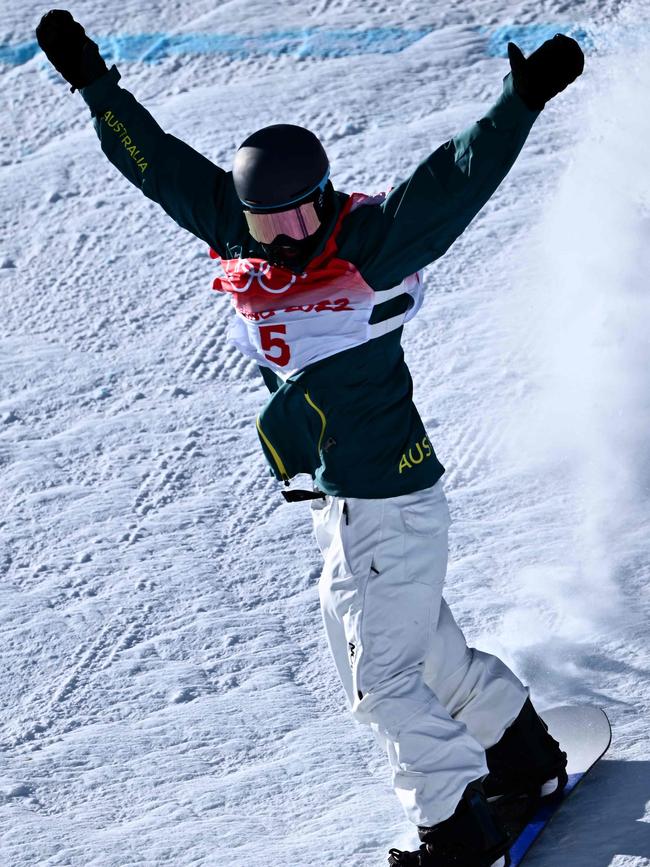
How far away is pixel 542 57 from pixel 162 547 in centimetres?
222

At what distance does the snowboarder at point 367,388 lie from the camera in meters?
2.72

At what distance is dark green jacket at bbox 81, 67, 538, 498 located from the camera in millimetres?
2619

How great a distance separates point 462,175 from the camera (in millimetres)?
2609

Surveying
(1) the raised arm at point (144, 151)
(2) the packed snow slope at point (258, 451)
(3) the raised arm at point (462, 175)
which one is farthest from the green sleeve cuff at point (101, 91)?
(2) the packed snow slope at point (258, 451)

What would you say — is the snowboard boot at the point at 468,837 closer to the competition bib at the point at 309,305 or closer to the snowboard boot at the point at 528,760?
the snowboard boot at the point at 528,760

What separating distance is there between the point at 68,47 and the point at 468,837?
1.85 m

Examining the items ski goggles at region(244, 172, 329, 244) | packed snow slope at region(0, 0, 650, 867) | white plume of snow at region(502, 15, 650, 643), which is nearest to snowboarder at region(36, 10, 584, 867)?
ski goggles at region(244, 172, 329, 244)

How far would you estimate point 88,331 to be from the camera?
16.9 ft

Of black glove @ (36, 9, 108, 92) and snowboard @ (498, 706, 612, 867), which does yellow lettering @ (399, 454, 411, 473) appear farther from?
black glove @ (36, 9, 108, 92)

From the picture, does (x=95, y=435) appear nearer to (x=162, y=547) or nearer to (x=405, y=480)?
(x=162, y=547)

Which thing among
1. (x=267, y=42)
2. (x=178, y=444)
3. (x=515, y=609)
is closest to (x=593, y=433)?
(x=515, y=609)

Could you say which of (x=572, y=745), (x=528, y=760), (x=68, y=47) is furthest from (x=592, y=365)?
(x=68, y=47)

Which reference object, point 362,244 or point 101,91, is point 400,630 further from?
point 101,91

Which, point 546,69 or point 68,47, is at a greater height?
point 68,47
